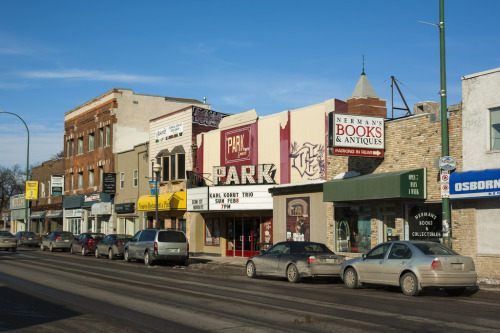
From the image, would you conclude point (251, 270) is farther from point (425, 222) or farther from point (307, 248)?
point (425, 222)

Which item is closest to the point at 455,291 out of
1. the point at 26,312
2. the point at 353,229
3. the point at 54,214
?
the point at 353,229

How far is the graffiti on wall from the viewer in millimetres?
26031

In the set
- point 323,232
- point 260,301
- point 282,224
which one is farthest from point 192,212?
point 260,301

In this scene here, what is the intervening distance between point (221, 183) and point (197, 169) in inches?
150

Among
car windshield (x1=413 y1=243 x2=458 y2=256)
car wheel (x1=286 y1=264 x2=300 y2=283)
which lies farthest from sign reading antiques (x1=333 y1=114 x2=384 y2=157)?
car windshield (x1=413 y1=243 x2=458 y2=256)

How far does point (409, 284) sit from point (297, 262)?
4.67 m

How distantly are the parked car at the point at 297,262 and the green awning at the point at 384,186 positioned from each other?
3241 millimetres

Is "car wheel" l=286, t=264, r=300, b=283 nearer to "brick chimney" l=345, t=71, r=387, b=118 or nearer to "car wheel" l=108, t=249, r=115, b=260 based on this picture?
"car wheel" l=108, t=249, r=115, b=260

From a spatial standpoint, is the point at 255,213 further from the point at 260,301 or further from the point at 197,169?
the point at 260,301

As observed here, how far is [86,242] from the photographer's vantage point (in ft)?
121

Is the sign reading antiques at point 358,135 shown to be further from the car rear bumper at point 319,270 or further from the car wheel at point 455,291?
A: the car wheel at point 455,291

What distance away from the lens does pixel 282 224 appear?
2798cm

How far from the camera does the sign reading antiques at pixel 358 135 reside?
21641mm

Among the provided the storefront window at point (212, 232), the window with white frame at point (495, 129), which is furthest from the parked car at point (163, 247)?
the window with white frame at point (495, 129)
